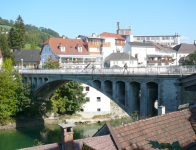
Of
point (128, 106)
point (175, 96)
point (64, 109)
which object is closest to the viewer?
point (175, 96)

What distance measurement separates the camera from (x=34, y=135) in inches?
1610

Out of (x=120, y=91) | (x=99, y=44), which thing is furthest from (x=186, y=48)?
(x=120, y=91)

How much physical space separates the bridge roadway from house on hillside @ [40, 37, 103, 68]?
24.3 meters

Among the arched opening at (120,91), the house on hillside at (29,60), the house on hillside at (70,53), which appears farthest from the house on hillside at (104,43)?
the arched opening at (120,91)

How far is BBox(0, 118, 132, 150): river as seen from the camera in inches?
1467

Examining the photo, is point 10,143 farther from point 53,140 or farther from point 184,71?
point 184,71

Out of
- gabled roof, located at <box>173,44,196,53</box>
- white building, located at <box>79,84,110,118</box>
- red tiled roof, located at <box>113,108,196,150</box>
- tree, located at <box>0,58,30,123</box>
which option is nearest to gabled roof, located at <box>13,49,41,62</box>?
white building, located at <box>79,84,110,118</box>

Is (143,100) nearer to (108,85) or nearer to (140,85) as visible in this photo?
(140,85)

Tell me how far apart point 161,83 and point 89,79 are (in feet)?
36.5

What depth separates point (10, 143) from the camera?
124ft

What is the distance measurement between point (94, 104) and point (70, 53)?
16282 mm

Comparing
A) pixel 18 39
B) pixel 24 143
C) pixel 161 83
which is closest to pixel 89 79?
pixel 161 83

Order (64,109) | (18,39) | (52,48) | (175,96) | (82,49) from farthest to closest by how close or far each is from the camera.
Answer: (18,39), (82,49), (52,48), (64,109), (175,96)

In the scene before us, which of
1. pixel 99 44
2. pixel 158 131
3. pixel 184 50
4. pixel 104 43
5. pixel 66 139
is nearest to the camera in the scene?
pixel 158 131
